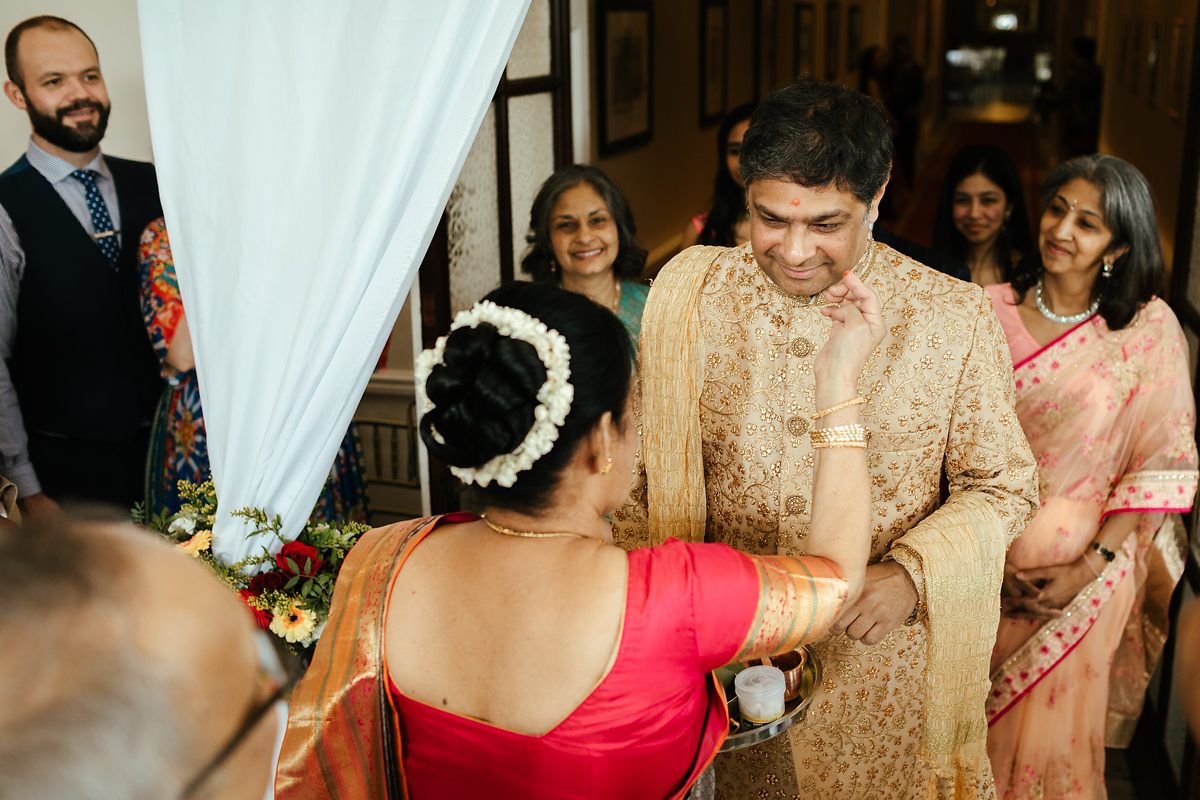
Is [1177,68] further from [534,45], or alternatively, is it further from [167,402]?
[167,402]

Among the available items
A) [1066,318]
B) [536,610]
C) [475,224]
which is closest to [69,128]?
[475,224]

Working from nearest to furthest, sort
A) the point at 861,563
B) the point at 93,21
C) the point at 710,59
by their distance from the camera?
1. the point at 861,563
2. the point at 93,21
3. the point at 710,59

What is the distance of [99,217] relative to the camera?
2578mm

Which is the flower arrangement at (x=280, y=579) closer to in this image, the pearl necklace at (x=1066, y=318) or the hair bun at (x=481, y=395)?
the hair bun at (x=481, y=395)

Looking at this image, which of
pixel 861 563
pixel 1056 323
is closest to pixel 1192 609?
pixel 861 563

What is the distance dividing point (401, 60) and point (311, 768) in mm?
1037

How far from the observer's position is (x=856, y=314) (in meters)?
1.57

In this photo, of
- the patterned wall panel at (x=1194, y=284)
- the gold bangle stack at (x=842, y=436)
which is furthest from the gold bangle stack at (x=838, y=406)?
the patterned wall panel at (x=1194, y=284)

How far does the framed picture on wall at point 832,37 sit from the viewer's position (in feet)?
41.9

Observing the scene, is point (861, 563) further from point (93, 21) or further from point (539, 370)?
point (93, 21)

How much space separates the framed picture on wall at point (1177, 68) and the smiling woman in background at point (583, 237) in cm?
439

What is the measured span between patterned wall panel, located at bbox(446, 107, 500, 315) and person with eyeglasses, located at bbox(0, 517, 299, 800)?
6.76 feet

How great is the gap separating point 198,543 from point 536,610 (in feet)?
2.89

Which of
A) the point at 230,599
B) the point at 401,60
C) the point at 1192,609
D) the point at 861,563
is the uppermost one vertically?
the point at 401,60
